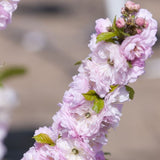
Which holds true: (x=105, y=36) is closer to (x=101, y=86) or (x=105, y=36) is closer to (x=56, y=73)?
(x=101, y=86)

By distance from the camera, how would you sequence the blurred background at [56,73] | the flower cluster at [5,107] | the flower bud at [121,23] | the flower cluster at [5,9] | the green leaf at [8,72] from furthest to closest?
1. the blurred background at [56,73]
2. the green leaf at [8,72]
3. the flower cluster at [5,107]
4. the flower cluster at [5,9]
5. the flower bud at [121,23]

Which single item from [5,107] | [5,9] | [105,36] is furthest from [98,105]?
[5,107]

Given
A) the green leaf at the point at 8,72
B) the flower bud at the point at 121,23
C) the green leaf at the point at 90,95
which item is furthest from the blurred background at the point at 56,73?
the flower bud at the point at 121,23

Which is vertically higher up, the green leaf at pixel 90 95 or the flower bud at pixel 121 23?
the flower bud at pixel 121 23

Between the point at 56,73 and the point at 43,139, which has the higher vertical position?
the point at 56,73

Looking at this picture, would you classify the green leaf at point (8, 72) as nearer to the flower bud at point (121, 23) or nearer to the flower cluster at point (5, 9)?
the flower cluster at point (5, 9)
